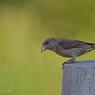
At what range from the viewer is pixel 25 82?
7.41 feet

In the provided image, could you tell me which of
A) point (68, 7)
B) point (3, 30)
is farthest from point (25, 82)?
point (68, 7)

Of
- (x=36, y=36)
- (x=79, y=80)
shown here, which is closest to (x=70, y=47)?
(x=79, y=80)

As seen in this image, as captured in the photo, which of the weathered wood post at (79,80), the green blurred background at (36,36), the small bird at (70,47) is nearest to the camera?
the weathered wood post at (79,80)

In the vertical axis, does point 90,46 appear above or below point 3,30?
below

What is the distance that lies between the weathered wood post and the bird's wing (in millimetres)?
420

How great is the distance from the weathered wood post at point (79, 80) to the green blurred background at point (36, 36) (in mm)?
1106

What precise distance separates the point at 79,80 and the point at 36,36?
52.5 inches

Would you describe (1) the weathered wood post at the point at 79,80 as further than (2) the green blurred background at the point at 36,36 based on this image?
No

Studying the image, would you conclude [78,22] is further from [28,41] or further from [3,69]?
[3,69]

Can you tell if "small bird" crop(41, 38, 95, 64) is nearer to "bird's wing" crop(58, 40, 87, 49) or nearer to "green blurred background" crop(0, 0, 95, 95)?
"bird's wing" crop(58, 40, 87, 49)

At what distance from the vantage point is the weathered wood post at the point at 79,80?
969mm

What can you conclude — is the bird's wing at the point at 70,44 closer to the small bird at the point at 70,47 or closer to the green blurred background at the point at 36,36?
the small bird at the point at 70,47

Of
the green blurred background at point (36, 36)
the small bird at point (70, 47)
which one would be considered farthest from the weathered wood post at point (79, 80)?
the green blurred background at point (36, 36)

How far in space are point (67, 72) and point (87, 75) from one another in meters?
0.09
